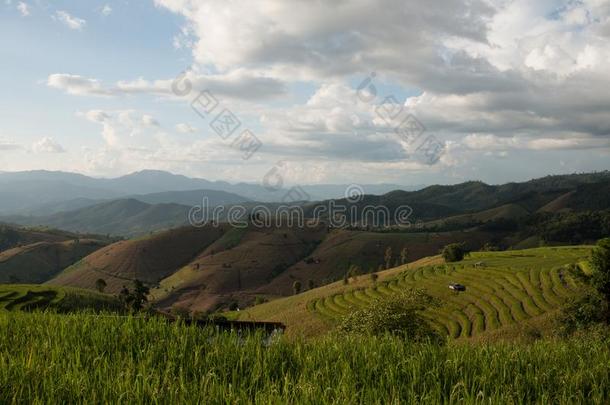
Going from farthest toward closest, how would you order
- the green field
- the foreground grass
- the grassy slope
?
the grassy slope, the green field, the foreground grass

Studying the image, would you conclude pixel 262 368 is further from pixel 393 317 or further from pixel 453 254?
pixel 453 254

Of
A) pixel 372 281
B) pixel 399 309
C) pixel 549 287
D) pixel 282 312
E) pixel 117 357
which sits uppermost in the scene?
pixel 117 357

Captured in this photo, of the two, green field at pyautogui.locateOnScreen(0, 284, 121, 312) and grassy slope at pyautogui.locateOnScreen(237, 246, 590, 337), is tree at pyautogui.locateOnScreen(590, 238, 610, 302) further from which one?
green field at pyautogui.locateOnScreen(0, 284, 121, 312)

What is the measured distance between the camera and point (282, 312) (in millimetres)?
146375

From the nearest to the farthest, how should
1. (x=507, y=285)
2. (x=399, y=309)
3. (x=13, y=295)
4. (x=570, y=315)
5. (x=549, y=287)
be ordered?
(x=399, y=309), (x=570, y=315), (x=13, y=295), (x=549, y=287), (x=507, y=285)

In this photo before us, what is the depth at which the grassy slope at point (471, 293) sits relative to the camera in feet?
308

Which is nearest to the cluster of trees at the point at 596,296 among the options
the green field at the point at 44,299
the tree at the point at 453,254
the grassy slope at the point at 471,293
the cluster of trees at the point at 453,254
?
the grassy slope at the point at 471,293

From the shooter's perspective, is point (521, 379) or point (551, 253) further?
point (551, 253)

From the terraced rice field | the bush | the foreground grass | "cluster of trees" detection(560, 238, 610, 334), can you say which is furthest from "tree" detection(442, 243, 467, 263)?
the foreground grass

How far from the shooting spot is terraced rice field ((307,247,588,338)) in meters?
92.9

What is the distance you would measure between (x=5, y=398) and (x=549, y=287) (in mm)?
115910

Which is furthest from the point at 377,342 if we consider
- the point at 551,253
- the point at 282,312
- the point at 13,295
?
the point at 551,253

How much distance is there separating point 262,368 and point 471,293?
114 meters

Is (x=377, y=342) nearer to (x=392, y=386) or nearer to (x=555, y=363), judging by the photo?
(x=392, y=386)
